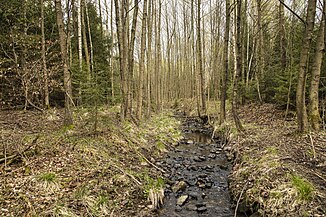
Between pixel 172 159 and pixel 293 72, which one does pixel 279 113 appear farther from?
pixel 172 159

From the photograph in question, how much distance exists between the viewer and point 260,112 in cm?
1257

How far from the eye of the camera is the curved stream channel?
199 inches

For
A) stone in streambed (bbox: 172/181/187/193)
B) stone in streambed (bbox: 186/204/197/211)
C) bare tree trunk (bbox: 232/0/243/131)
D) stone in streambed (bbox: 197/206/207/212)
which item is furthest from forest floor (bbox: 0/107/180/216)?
bare tree trunk (bbox: 232/0/243/131)

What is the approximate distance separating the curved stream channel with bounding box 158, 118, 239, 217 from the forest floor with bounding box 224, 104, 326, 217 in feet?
1.42

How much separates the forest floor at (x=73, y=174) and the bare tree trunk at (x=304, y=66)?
181 inches

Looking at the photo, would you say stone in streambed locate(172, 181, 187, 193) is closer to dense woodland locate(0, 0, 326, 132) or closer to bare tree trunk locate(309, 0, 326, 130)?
dense woodland locate(0, 0, 326, 132)

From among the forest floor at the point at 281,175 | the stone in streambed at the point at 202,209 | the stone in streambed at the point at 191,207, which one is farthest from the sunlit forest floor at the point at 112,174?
the stone in streambed at the point at 191,207

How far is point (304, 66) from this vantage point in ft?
21.0

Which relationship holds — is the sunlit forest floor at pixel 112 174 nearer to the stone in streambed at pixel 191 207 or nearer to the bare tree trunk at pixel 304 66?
the bare tree trunk at pixel 304 66

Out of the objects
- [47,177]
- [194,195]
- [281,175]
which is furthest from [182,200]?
[47,177]

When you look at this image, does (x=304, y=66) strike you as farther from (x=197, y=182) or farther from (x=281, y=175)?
(x=197, y=182)

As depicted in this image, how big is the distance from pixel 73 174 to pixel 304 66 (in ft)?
22.3

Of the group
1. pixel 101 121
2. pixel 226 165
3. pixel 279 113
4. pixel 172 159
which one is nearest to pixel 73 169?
pixel 101 121

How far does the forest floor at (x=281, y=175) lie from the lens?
12.7 ft
